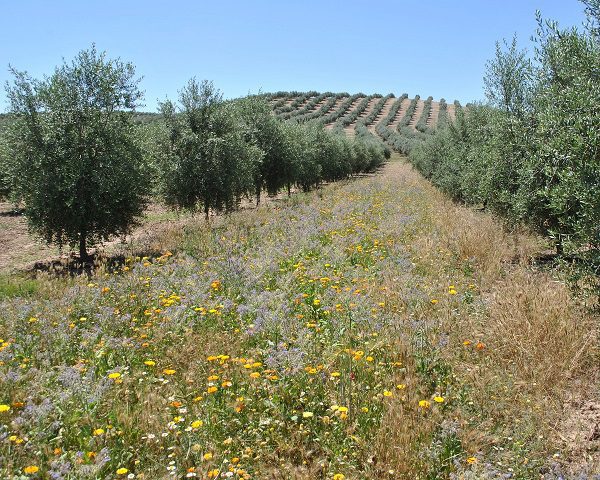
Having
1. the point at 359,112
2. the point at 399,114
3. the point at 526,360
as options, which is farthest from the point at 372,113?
the point at 526,360

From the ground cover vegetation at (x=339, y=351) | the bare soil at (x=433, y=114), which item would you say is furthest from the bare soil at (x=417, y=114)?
the ground cover vegetation at (x=339, y=351)

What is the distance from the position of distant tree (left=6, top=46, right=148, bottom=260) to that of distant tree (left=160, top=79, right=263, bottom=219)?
11.6ft

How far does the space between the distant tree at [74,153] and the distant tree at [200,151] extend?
3535 millimetres

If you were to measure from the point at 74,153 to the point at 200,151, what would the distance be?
595 centimetres

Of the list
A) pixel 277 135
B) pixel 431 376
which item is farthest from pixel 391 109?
pixel 431 376

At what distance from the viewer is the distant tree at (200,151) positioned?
18.8 metres

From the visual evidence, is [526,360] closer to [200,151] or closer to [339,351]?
[339,351]

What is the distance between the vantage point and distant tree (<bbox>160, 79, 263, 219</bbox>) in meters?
18.8

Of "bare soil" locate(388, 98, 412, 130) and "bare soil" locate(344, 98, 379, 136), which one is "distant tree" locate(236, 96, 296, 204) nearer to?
"bare soil" locate(344, 98, 379, 136)

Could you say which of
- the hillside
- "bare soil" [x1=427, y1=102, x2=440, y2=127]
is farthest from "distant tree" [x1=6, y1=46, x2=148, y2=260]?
"bare soil" [x1=427, y1=102, x2=440, y2=127]

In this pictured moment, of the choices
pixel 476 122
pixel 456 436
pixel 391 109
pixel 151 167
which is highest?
pixel 391 109

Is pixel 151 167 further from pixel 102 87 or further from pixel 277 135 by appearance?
pixel 277 135

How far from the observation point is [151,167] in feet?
53.3

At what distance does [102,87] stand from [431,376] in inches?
595
